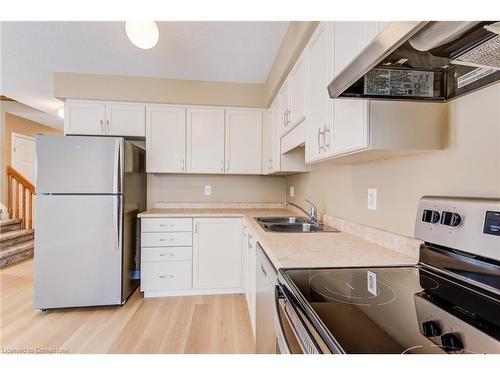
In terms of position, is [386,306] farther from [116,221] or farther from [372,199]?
[116,221]

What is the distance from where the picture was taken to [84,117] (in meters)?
2.74

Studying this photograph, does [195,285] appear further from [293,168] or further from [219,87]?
[219,87]

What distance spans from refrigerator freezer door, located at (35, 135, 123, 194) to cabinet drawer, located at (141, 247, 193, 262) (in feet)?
2.31

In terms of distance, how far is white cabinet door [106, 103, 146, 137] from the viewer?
2.77 m

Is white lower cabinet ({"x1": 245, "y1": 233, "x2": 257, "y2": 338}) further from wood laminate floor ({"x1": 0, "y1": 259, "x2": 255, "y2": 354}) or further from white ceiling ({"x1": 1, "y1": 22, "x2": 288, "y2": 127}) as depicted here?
white ceiling ({"x1": 1, "y1": 22, "x2": 288, "y2": 127})

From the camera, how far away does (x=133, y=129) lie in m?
2.81

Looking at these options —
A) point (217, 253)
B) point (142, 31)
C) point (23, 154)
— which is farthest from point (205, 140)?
point (23, 154)

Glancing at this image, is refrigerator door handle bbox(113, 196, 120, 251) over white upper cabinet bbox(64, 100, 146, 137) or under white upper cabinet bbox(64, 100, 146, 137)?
under

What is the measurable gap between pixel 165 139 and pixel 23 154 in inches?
161

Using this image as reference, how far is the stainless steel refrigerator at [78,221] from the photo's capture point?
7.23 feet

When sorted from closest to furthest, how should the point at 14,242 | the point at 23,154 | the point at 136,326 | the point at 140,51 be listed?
the point at 136,326, the point at 140,51, the point at 14,242, the point at 23,154

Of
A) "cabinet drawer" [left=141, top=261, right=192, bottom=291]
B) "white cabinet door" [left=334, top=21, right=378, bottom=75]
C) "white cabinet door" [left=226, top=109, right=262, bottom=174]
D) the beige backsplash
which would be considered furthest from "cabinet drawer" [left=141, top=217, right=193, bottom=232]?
"white cabinet door" [left=334, top=21, right=378, bottom=75]

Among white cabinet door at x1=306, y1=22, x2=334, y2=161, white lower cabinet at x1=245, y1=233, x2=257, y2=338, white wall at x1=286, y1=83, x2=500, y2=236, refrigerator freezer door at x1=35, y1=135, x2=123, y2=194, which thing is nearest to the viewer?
white wall at x1=286, y1=83, x2=500, y2=236

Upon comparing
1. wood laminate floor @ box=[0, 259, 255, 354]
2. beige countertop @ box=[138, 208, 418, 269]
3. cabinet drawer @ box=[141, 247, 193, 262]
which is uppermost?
beige countertop @ box=[138, 208, 418, 269]
